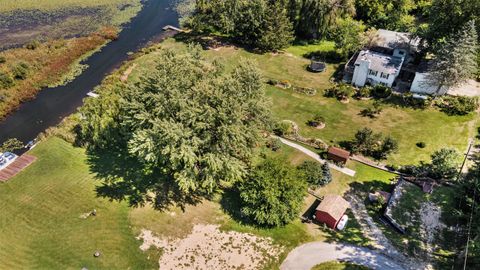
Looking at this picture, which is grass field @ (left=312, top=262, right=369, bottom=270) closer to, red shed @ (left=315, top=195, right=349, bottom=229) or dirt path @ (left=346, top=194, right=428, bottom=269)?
dirt path @ (left=346, top=194, right=428, bottom=269)

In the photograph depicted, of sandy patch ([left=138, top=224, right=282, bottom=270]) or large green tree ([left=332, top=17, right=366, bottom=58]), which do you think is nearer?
sandy patch ([left=138, top=224, right=282, bottom=270])

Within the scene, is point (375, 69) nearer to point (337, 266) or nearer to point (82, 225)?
point (337, 266)

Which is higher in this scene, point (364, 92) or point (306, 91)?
point (364, 92)

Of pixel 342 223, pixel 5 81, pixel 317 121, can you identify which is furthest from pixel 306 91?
pixel 5 81

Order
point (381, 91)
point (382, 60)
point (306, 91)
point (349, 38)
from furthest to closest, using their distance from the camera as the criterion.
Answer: point (349, 38) < point (306, 91) < point (382, 60) < point (381, 91)

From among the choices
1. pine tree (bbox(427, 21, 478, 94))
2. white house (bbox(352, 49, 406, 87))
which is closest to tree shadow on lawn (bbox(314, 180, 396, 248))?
pine tree (bbox(427, 21, 478, 94))

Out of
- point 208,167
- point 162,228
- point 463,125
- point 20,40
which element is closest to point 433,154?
point 463,125
